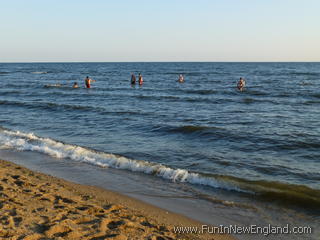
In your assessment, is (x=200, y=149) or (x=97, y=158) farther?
(x=200, y=149)

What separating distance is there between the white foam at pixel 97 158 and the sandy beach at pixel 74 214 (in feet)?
5.88

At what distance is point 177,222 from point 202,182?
2382mm

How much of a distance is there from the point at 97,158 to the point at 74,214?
457 cm

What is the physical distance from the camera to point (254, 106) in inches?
834

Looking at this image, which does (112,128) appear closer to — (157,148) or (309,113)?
(157,148)

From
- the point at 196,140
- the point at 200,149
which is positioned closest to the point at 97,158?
the point at 200,149

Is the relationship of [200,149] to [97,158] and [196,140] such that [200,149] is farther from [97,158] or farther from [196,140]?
[97,158]

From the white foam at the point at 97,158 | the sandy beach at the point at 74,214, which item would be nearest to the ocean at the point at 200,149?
the white foam at the point at 97,158

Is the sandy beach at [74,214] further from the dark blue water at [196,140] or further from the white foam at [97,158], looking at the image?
the dark blue water at [196,140]

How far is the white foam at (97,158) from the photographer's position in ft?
27.1

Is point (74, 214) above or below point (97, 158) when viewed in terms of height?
above

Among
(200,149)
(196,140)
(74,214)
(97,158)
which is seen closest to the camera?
(74,214)

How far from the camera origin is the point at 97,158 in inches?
392

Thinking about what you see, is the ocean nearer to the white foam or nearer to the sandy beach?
the white foam
